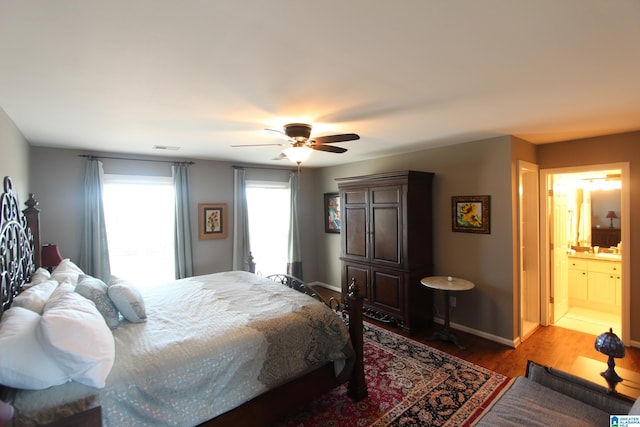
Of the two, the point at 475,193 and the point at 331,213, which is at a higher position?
the point at 475,193

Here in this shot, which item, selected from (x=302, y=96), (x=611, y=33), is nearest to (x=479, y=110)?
(x=611, y=33)

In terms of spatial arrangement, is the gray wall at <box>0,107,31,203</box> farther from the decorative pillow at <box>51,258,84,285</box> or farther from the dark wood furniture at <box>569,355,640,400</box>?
the dark wood furniture at <box>569,355,640,400</box>

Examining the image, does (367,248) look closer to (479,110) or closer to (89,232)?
(479,110)

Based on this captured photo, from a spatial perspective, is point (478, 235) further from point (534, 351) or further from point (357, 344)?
point (357, 344)

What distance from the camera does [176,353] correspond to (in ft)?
6.29

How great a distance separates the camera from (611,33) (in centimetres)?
145

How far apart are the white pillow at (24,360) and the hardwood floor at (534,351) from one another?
11.4 feet

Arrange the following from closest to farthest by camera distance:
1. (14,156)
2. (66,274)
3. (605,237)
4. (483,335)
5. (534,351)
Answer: (66,274) < (14,156) < (534,351) < (483,335) < (605,237)

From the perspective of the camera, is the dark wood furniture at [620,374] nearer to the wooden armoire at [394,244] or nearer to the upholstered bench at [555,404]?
the upholstered bench at [555,404]

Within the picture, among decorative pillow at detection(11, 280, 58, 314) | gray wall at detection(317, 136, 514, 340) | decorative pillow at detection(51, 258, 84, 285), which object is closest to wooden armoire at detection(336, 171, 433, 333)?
gray wall at detection(317, 136, 514, 340)

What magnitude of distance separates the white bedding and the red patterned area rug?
363mm

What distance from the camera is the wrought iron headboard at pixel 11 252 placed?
1.88 metres

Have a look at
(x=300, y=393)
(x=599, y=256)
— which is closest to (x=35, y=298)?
(x=300, y=393)

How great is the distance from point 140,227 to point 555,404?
4830mm
